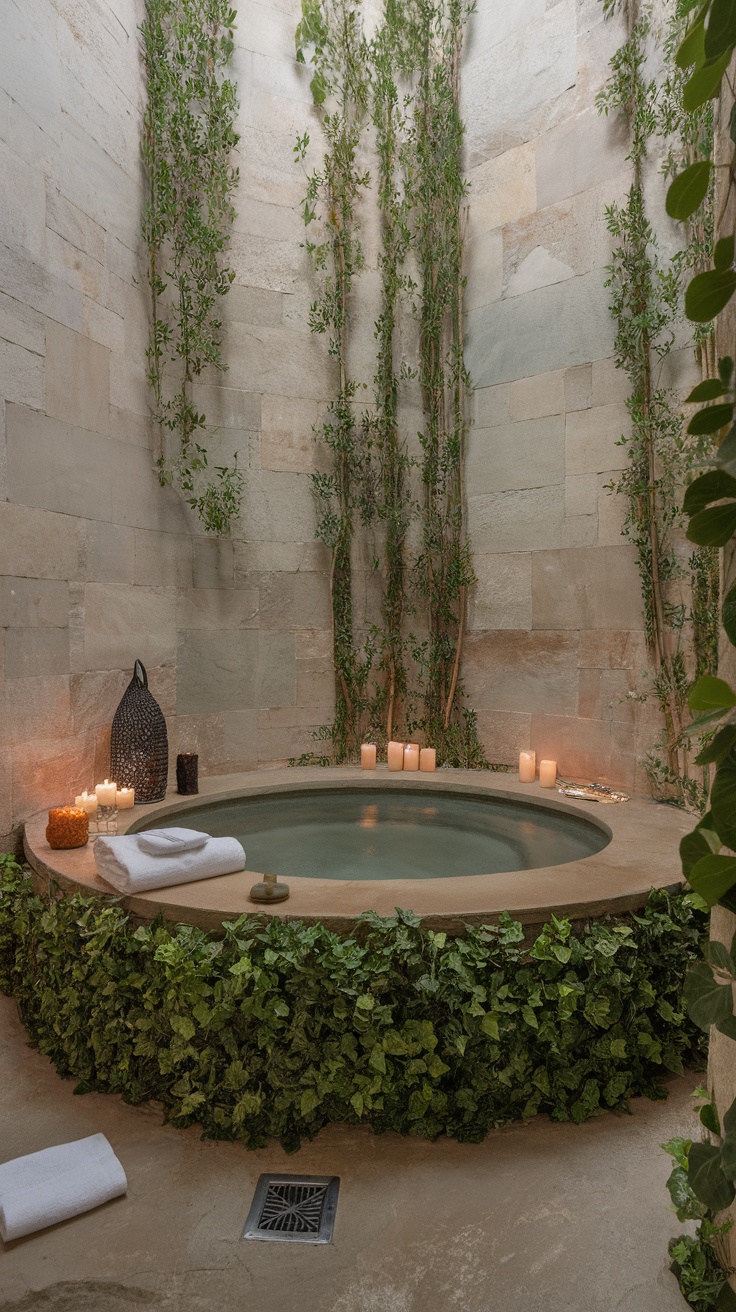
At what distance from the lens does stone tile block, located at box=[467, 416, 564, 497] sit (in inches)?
139

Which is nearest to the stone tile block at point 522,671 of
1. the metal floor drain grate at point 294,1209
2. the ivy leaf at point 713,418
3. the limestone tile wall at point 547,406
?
the limestone tile wall at point 547,406

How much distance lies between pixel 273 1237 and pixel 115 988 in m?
0.65

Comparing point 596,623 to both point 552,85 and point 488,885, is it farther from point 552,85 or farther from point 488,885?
point 552,85

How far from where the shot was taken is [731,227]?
1081 millimetres

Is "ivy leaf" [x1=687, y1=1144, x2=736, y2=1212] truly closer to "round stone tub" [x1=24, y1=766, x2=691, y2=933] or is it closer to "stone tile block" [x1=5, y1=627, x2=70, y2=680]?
"round stone tub" [x1=24, y1=766, x2=691, y2=933]

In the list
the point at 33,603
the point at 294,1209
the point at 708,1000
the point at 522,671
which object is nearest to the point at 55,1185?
the point at 294,1209

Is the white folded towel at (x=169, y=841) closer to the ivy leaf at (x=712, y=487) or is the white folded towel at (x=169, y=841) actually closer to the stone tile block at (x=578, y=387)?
the ivy leaf at (x=712, y=487)

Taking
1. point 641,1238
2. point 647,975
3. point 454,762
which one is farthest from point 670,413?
point 641,1238

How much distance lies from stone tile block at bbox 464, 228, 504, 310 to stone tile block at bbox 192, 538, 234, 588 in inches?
65.2

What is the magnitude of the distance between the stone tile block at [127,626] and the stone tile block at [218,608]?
71 millimetres

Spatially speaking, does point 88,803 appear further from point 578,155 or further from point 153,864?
point 578,155

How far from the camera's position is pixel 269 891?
199 centimetres

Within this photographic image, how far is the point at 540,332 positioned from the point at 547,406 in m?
0.34

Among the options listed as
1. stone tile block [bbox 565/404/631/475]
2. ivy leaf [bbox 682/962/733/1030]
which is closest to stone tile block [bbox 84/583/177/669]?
stone tile block [bbox 565/404/631/475]
